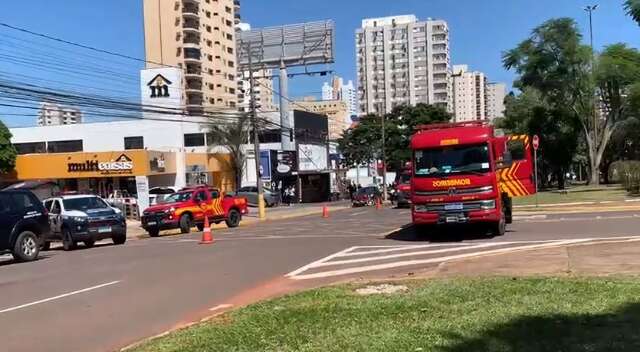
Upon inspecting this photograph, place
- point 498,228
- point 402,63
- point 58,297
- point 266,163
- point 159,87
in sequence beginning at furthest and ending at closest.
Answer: point 402,63
point 159,87
point 266,163
point 498,228
point 58,297

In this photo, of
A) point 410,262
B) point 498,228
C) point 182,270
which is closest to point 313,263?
point 410,262

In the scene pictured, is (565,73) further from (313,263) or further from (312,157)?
(313,263)

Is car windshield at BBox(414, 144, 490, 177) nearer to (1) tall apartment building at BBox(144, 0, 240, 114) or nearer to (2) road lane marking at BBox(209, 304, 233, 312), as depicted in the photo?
(2) road lane marking at BBox(209, 304, 233, 312)

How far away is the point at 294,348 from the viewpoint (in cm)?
620

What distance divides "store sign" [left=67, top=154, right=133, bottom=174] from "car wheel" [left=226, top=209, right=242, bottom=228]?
23006 millimetres

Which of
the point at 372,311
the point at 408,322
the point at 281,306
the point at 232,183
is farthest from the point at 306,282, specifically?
the point at 232,183

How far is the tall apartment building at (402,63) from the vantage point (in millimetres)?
96938

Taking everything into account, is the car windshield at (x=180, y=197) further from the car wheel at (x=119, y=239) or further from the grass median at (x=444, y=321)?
the grass median at (x=444, y=321)

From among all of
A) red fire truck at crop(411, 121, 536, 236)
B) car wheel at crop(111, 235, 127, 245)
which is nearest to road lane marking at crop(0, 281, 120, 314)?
red fire truck at crop(411, 121, 536, 236)

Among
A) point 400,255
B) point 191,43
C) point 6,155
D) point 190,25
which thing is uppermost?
point 190,25

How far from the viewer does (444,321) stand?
6871mm

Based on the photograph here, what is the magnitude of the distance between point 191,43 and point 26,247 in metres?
101

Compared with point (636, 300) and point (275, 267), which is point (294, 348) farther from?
point (275, 267)

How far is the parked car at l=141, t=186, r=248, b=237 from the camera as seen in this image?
89.2ft
